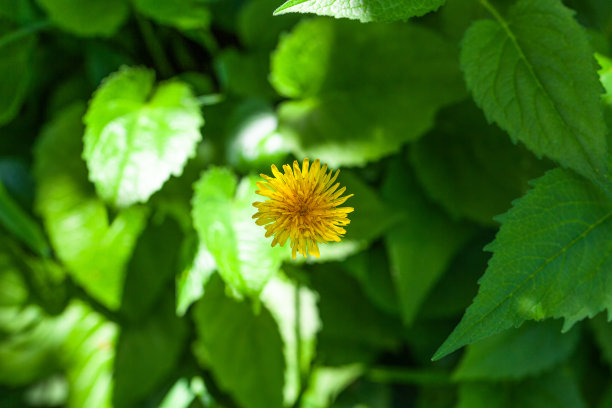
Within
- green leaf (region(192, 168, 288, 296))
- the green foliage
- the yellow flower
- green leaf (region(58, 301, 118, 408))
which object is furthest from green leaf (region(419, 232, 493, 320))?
the yellow flower

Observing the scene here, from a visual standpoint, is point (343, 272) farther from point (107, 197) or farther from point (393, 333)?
point (107, 197)

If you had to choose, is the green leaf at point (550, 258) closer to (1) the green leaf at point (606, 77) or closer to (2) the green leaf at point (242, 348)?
(1) the green leaf at point (606, 77)

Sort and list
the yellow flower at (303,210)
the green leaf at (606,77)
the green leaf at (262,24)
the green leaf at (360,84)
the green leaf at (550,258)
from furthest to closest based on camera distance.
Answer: the green leaf at (262,24) < the green leaf at (360,84) < the green leaf at (606,77) < the green leaf at (550,258) < the yellow flower at (303,210)

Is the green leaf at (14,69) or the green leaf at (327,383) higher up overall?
the green leaf at (14,69)

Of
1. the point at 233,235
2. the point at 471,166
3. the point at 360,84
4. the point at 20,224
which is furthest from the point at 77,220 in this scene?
the point at 471,166

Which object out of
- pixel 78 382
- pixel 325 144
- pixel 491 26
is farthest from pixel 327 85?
pixel 78 382

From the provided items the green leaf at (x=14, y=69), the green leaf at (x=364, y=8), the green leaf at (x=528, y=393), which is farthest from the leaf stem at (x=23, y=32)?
the green leaf at (x=528, y=393)

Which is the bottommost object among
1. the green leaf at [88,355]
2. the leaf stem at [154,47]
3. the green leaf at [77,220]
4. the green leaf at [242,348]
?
the green leaf at [88,355]
